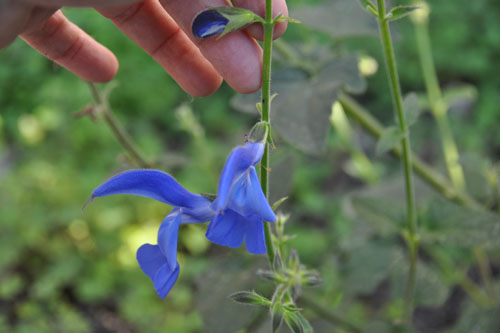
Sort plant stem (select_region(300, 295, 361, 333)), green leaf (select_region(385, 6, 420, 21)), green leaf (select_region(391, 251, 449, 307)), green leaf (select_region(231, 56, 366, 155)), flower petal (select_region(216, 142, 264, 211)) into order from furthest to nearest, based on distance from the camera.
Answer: green leaf (select_region(391, 251, 449, 307))
plant stem (select_region(300, 295, 361, 333))
green leaf (select_region(231, 56, 366, 155))
green leaf (select_region(385, 6, 420, 21))
flower petal (select_region(216, 142, 264, 211))

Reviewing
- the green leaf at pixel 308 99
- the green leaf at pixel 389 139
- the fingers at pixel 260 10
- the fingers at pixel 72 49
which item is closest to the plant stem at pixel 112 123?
the fingers at pixel 72 49

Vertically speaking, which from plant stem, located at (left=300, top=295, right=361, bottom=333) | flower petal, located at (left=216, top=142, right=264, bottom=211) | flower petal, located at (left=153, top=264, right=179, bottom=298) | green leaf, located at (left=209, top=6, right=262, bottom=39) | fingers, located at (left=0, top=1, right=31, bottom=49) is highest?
fingers, located at (left=0, top=1, right=31, bottom=49)

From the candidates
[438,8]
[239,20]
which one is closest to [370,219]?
[239,20]

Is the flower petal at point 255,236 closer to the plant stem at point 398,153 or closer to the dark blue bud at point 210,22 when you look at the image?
the dark blue bud at point 210,22

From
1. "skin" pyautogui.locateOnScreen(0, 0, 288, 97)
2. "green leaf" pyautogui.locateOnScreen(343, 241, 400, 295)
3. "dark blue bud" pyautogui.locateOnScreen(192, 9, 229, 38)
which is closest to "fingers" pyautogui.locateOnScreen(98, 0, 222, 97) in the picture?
"skin" pyautogui.locateOnScreen(0, 0, 288, 97)

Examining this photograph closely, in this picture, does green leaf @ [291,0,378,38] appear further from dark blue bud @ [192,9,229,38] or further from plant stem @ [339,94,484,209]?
dark blue bud @ [192,9,229,38]
